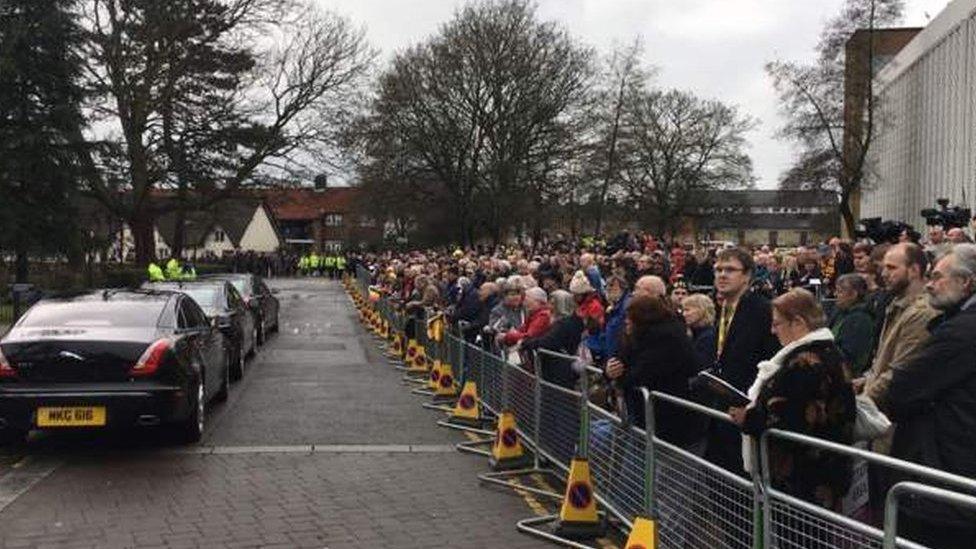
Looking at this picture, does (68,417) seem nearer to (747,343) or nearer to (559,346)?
(559,346)

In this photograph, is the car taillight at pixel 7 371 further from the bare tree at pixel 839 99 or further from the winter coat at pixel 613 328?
the bare tree at pixel 839 99

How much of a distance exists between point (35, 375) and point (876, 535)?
7.46 metres

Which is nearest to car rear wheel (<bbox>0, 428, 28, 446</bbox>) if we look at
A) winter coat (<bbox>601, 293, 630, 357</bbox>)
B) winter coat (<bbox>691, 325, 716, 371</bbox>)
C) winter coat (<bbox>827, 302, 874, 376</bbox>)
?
winter coat (<bbox>601, 293, 630, 357</bbox>)

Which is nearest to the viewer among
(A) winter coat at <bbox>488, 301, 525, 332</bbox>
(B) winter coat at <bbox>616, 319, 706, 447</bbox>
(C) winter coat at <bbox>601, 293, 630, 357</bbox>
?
(B) winter coat at <bbox>616, 319, 706, 447</bbox>

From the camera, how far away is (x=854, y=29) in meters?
47.7

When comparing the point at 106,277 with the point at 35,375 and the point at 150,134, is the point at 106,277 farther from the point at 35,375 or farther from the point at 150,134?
the point at 35,375

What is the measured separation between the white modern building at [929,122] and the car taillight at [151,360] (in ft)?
99.0

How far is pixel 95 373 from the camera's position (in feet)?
29.3

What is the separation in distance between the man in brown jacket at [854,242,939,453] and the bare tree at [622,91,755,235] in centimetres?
5575

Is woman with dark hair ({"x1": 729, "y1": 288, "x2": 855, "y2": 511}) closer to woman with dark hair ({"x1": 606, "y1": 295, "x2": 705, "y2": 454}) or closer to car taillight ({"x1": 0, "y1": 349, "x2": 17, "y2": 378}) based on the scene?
woman with dark hair ({"x1": 606, "y1": 295, "x2": 705, "y2": 454})

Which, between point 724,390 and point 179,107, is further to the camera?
point 179,107

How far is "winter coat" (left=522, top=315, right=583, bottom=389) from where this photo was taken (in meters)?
8.42

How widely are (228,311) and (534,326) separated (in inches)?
295

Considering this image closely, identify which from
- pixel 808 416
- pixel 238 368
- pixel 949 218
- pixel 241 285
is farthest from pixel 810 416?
pixel 241 285
